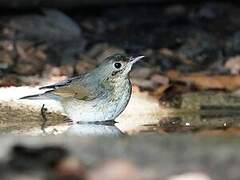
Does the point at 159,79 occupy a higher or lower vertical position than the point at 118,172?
higher

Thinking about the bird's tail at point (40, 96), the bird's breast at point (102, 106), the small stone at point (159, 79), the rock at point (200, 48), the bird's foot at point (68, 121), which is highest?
the rock at point (200, 48)

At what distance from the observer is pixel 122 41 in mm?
10633

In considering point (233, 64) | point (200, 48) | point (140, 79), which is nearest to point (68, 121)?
point (140, 79)

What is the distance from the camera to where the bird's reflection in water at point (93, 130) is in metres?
6.02

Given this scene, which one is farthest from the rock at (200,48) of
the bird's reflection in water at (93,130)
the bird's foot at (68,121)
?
the bird's reflection in water at (93,130)

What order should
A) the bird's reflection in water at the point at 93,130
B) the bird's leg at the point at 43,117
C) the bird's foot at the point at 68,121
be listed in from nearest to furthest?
the bird's reflection in water at the point at 93,130, the bird's leg at the point at 43,117, the bird's foot at the point at 68,121

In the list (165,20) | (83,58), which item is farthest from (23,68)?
(165,20)

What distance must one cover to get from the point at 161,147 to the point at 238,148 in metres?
0.38

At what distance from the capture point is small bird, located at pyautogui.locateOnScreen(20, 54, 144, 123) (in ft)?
22.2

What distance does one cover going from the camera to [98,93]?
22.8ft

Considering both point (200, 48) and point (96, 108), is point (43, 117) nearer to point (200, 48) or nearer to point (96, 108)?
point (96, 108)

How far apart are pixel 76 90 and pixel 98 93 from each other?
18cm

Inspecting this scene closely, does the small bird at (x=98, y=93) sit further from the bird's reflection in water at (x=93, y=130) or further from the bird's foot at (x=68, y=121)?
the bird's reflection in water at (x=93, y=130)

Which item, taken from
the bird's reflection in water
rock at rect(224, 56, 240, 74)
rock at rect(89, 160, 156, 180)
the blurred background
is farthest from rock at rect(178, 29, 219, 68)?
rock at rect(89, 160, 156, 180)
